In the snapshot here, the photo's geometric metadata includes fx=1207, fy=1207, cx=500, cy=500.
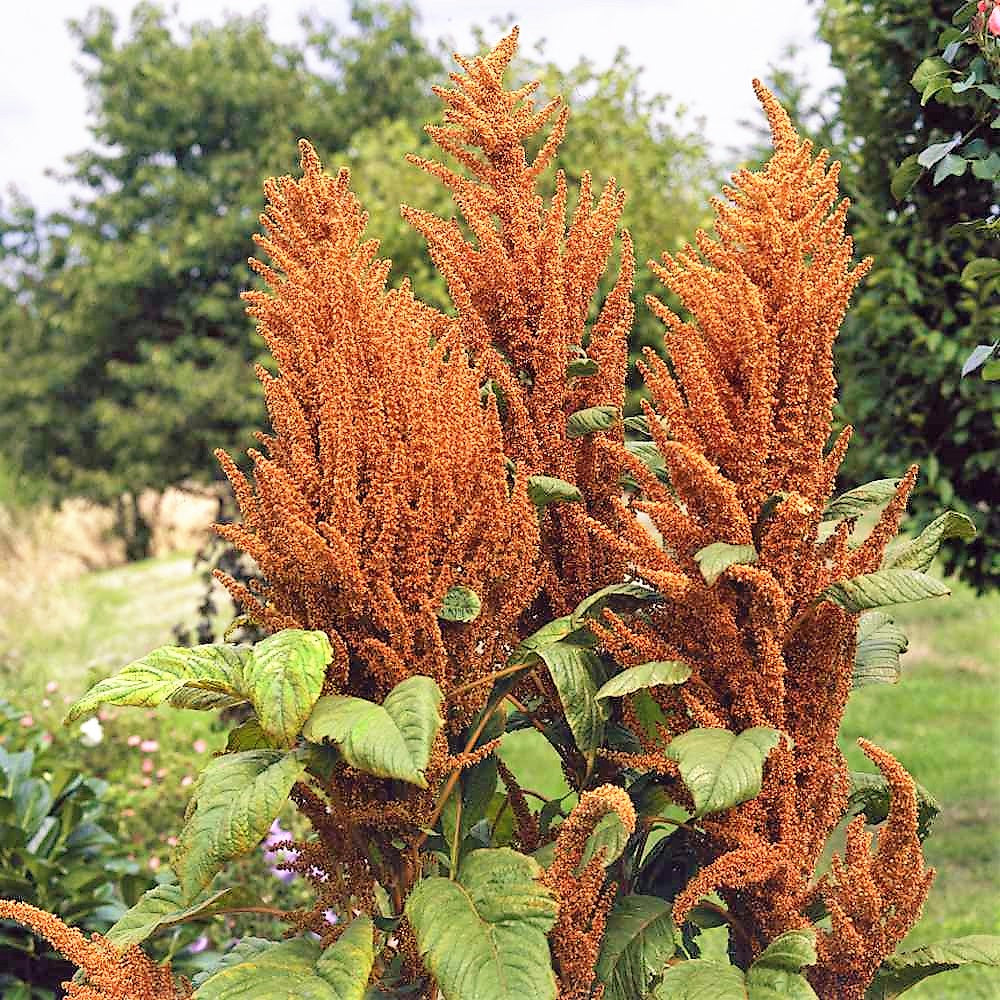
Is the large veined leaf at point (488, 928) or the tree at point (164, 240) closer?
the large veined leaf at point (488, 928)

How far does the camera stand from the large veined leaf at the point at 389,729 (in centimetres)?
146

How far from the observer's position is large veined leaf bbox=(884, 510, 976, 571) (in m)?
1.87

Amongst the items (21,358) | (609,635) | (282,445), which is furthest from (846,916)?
(21,358)

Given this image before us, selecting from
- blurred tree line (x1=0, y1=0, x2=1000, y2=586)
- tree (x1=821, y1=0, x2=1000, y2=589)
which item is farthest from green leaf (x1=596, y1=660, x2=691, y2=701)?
blurred tree line (x1=0, y1=0, x2=1000, y2=586)

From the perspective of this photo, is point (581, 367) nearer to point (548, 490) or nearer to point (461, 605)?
point (548, 490)

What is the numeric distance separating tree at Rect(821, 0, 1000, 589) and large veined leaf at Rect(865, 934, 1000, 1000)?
338 cm

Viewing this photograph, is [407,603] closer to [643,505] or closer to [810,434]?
[643,505]

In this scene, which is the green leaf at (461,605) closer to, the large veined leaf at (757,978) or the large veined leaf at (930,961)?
the large veined leaf at (757,978)

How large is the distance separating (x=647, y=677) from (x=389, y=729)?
0.39m

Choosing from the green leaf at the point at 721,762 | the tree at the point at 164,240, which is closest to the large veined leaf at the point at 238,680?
the green leaf at the point at 721,762

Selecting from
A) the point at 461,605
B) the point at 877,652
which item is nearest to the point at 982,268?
the point at 877,652

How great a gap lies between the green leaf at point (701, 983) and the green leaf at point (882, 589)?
55cm

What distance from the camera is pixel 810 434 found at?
1.80 m

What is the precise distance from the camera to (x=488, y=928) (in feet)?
5.32
